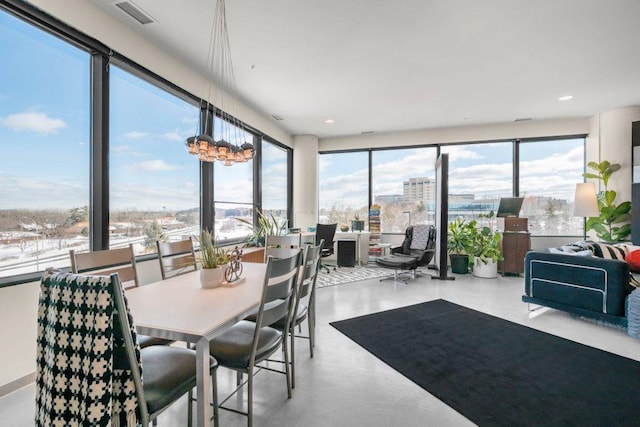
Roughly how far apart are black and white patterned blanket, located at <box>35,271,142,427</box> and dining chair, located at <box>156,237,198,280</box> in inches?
50.7

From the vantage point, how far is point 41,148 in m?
2.30

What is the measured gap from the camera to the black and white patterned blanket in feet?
3.27

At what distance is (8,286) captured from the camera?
200 cm

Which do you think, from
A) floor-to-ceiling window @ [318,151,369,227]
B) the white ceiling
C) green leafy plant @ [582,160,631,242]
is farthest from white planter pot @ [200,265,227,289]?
green leafy plant @ [582,160,631,242]

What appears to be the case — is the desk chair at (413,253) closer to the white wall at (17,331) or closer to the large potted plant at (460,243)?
the large potted plant at (460,243)

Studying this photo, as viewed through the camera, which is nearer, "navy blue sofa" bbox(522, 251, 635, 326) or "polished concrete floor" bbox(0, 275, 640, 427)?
"polished concrete floor" bbox(0, 275, 640, 427)

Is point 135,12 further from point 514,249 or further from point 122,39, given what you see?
point 514,249

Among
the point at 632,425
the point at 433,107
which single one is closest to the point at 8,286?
the point at 632,425

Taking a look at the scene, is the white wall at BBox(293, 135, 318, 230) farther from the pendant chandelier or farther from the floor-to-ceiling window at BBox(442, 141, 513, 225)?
the floor-to-ceiling window at BBox(442, 141, 513, 225)

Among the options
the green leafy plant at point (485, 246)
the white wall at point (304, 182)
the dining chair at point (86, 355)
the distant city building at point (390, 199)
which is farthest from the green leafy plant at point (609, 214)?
the dining chair at point (86, 355)

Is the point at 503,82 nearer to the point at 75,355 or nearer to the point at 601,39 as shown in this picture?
the point at 601,39

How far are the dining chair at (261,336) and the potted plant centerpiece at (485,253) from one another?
4.81 meters

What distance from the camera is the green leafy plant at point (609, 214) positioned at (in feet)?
15.9

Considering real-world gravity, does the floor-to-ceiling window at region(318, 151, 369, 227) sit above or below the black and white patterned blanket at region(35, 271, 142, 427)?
above
